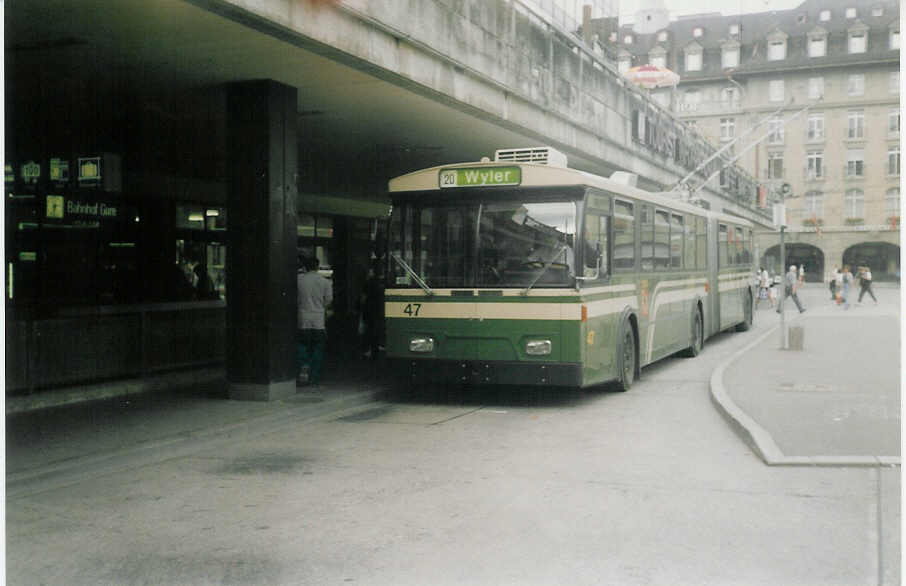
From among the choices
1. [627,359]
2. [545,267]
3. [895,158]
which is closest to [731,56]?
[627,359]

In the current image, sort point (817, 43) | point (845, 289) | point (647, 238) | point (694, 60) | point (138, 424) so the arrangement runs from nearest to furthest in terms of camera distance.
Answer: point (138, 424)
point (647, 238)
point (817, 43)
point (694, 60)
point (845, 289)

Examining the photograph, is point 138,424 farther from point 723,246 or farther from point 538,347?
point 723,246

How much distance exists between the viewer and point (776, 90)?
29.6m

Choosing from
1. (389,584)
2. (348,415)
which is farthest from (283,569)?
(348,415)

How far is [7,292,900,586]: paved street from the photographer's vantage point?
5328 millimetres

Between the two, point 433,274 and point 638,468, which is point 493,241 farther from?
point 638,468

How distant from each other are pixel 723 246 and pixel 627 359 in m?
8.85

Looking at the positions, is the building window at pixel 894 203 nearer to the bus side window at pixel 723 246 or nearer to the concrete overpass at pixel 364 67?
the concrete overpass at pixel 364 67

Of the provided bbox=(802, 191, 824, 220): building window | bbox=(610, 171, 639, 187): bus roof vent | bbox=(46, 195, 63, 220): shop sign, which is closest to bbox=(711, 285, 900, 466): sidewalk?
bbox=(610, 171, 639, 187): bus roof vent

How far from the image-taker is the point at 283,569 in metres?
5.29

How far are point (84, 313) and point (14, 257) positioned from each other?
4.36 meters

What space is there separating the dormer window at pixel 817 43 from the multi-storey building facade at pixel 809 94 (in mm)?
46

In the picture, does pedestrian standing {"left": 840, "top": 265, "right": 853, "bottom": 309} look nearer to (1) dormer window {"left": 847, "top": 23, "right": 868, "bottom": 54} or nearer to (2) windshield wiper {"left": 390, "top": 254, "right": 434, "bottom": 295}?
(1) dormer window {"left": 847, "top": 23, "right": 868, "bottom": 54}

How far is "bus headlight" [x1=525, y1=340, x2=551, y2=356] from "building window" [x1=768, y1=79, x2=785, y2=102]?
2094cm
